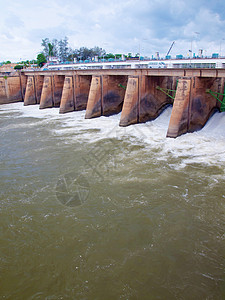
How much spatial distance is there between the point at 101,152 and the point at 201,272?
9979 millimetres

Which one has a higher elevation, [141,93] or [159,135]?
[141,93]

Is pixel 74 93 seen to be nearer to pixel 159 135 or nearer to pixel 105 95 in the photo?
pixel 105 95

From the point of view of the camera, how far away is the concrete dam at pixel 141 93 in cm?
1795

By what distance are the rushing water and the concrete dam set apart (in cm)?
308

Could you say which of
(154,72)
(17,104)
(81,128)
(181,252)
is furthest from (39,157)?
(17,104)

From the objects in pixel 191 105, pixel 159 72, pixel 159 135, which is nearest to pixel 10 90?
pixel 159 72

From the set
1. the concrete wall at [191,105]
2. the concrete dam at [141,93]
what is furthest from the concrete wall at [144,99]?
the concrete wall at [191,105]

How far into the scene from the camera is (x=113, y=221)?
8.72 metres

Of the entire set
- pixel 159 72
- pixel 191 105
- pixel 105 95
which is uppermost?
pixel 159 72

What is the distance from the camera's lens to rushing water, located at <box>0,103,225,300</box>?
6391 mm

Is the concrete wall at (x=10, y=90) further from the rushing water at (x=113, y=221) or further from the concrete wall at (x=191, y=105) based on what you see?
the concrete wall at (x=191, y=105)

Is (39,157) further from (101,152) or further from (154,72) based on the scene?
(154,72)

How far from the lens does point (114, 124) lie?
75.4ft

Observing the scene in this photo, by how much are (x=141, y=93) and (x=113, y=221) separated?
1541 cm
